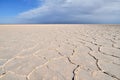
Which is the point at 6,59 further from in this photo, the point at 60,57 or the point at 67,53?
the point at 67,53

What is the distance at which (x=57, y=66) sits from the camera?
193cm

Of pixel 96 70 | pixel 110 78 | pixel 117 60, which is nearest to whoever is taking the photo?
pixel 110 78

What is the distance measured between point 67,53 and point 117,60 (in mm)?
802

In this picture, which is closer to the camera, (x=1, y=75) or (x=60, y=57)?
(x=1, y=75)

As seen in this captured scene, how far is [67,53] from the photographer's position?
2.53 m

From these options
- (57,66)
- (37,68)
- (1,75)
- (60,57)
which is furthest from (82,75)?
(1,75)

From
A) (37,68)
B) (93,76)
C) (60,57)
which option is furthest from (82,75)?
(60,57)

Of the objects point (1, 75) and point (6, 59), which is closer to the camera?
point (1, 75)

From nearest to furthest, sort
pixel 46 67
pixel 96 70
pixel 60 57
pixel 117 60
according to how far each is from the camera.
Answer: pixel 96 70, pixel 46 67, pixel 117 60, pixel 60 57

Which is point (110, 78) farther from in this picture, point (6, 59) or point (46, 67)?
point (6, 59)

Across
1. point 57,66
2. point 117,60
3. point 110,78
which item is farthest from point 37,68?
point 117,60

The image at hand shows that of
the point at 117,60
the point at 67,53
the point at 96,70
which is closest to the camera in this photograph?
the point at 96,70

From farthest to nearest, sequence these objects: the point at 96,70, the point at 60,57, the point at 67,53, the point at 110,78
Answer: the point at 67,53 → the point at 60,57 → the point at 96,70 → the point at 110,78

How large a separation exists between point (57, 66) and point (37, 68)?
257 millimetres
